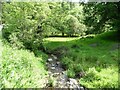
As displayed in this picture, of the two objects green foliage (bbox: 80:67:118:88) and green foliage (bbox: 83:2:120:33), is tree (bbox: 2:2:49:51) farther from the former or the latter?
green foliage (bbox: 83:2:120:33)

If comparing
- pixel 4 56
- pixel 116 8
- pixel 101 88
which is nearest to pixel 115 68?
pixel 101 88

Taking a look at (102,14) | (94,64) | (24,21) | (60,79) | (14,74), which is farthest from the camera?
(102,14)

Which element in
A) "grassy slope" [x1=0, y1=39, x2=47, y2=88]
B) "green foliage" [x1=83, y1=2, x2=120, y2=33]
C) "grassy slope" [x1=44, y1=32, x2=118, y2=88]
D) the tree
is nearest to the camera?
"grassy slope" [x1=0, y1=39, x2=47, y2=88]

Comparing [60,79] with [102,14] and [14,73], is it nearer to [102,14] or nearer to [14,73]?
[14,73]

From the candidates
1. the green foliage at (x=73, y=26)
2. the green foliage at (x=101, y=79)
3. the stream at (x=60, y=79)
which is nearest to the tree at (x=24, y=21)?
the stream at (x=60, y=79)

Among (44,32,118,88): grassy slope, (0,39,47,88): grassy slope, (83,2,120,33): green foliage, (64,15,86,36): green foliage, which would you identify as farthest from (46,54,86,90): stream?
(64,15,86,36): green foliage

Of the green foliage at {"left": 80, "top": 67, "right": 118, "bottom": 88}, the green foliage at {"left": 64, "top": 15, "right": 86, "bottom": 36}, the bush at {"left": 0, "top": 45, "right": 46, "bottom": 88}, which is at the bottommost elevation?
the green foliage at {"left": 64, "top": 15, "right": 86, "bottom": 36}

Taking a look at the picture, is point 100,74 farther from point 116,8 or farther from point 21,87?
point 116,8

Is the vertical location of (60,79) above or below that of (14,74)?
below

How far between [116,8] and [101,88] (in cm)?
959

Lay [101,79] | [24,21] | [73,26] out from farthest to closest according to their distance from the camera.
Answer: [73,26] → [24,21] → [101,79]

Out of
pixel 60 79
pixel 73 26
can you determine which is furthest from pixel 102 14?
pixel 60 79

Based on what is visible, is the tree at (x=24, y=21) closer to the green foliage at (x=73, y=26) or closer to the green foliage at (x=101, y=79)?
the green foliage at (x=101, y=79)

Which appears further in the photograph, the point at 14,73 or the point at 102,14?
the point at 102,14
